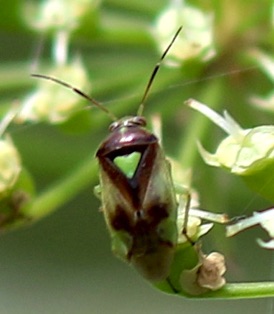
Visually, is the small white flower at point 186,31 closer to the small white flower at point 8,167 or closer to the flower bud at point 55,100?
the flower bud at point 55,100

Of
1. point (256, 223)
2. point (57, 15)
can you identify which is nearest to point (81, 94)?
point (57, 15)

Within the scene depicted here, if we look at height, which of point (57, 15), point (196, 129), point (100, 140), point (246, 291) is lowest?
point (100, 140)

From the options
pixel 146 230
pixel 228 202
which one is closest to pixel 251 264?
pixel 228 202

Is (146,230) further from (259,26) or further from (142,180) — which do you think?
(259,26)

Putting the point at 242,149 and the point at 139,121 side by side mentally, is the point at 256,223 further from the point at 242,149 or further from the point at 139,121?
the point at 139,121

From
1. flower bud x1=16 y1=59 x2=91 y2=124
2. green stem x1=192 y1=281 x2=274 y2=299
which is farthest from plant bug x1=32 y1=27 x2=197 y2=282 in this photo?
flower bud x1=16 y1=59 x2=91 y2=124
